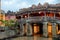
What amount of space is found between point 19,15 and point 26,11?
2701mm

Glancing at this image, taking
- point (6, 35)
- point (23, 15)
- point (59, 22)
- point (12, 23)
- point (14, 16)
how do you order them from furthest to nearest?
point (14, 16) < point (23, 15) < point (12, 23) < point (59, 22) < point (6, 35)

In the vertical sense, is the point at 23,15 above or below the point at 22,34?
above

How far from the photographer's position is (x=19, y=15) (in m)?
30.6

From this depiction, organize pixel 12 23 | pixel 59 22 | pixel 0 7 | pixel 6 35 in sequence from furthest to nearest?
1. pixel 0 7
2. pixel 12 23
3. pixel 59 22
4. pixel 6 35

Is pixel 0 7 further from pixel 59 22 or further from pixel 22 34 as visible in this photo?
pixel 59 22

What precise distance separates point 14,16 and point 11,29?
796 centimetres

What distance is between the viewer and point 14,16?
3206cm

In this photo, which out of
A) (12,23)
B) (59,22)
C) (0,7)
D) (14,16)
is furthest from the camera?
(14,16)

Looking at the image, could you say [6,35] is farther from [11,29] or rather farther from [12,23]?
[12,23]

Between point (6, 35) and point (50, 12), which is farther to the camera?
point (50, 12)

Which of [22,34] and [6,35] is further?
[22,34]

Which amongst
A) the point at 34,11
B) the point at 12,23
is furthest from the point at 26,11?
the point at 12,23

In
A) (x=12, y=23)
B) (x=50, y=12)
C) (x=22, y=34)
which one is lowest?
(x=22, y=34)

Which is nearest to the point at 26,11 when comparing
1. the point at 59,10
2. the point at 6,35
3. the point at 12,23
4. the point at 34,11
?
the point at 34,11
